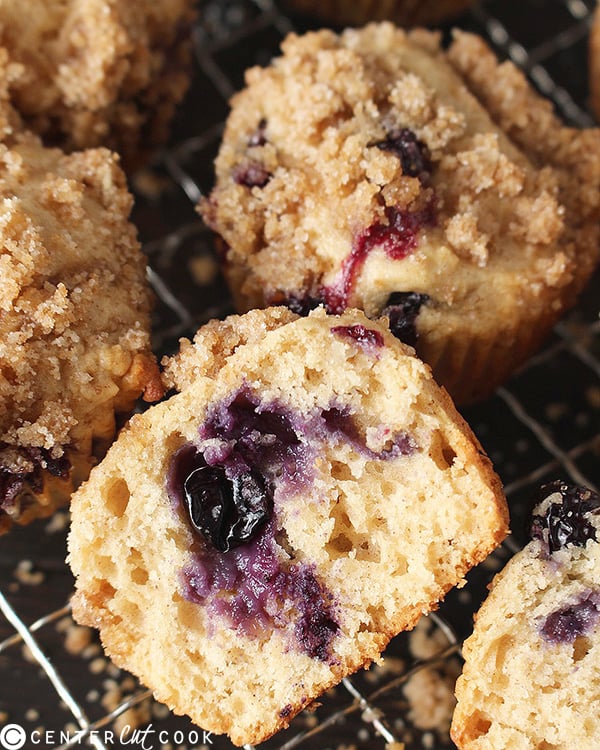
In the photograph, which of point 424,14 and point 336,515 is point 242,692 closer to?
point 336,515

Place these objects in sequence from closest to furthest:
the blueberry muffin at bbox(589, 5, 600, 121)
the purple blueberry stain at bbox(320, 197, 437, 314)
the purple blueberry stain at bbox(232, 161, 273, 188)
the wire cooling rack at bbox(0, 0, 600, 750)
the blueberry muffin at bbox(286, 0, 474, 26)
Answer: the purple blueberry stain at bbox(320, 197, 437, 314) → the purple blueberry stain at bbox(232, 161, 273, 188) → the wire cooling rack at bbox(0, 0, 600, 750) → the blueberry muffin at bbox(589, 5, 600, 121) → the blueberry muffin at bbox(286, 0, 474, 26)

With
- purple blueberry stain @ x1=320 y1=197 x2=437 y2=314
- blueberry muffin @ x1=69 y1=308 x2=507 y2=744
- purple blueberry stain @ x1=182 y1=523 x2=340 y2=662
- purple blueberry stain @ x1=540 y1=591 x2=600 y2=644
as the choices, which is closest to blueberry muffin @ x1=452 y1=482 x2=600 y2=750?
purple blueberry stain @ x1=540 y1=591 x2=600 y2=644

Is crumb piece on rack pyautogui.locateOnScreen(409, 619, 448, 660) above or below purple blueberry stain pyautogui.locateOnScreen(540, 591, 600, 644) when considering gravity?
below

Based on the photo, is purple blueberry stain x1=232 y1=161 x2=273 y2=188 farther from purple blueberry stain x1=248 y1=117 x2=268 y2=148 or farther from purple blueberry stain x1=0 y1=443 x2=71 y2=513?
purple blueberry stain x1=0 y1=443 x2=71 y2=513

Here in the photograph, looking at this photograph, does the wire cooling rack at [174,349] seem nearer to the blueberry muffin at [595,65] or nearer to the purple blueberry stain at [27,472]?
the blueberry muffin at [595,65]

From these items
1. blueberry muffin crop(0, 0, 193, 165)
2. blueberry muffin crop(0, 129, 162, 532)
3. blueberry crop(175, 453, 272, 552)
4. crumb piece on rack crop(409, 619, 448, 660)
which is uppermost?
blueberry muffin crop(0, 0, 193, 165)

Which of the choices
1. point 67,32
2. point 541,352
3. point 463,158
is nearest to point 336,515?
point 463,158

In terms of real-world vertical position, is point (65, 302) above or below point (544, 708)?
above

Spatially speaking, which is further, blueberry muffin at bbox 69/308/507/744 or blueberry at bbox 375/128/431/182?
blueberry at bbox 375/128/431/182
